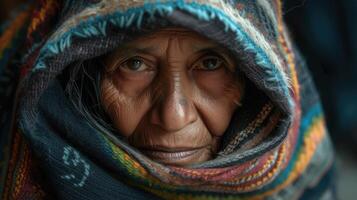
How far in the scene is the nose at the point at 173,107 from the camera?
1.06 meters

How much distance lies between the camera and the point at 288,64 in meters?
1.18

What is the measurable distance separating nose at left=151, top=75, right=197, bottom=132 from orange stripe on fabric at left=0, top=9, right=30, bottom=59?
0.54 m

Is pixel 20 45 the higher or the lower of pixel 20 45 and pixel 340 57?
the lower

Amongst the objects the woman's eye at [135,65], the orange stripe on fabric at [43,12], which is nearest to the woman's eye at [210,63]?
the woman's eye at [135,65]

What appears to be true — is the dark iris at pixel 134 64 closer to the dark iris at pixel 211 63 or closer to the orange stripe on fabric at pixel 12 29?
the dark iris at pixel 211 63

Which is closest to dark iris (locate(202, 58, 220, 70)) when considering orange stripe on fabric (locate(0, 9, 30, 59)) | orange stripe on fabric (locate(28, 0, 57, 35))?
orange stripe on fabric (locate(28, 0, 57, 35))

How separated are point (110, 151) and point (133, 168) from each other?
0.06m

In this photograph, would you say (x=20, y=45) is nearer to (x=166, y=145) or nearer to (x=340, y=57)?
(x=166, y=145)

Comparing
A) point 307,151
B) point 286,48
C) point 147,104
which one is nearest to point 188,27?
point 147,104

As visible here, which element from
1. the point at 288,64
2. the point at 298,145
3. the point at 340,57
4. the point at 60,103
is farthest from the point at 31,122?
the point at 340,57

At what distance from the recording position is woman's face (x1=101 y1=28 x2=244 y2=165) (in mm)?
1060

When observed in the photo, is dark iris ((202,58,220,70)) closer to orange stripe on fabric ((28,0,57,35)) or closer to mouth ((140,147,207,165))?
mouth ((140,147,207,165))

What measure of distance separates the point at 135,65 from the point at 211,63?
15cm

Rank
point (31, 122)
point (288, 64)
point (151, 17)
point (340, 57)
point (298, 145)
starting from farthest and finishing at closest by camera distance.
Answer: point (340, 57) → point (298, 145) → point (288, 64) → point (31, 122) → point (151, 17)
